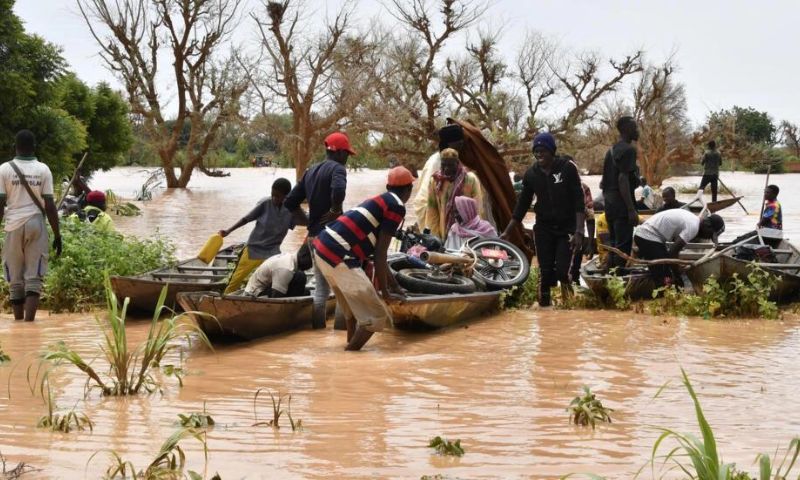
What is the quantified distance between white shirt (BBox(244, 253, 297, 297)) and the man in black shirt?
3.63m

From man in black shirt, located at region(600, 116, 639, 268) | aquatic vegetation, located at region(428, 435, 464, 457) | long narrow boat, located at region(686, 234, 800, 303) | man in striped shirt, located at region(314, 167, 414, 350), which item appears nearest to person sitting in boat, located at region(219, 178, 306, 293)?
man in striped shirt, located at region(314, 167, 414, 350)

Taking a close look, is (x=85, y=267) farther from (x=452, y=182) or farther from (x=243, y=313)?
(x=452, y=182)

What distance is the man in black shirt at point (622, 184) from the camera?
447 inches

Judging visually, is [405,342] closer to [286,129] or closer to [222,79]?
[286,129]

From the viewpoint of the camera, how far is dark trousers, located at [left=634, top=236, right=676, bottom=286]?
11.3 meters

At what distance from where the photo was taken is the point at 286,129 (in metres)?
37.0

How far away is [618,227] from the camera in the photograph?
38.3ft

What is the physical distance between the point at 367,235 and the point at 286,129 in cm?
2923

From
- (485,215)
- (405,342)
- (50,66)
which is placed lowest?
(405,342)

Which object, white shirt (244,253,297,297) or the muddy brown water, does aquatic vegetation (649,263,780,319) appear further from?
white shirt (244,253,297,297)

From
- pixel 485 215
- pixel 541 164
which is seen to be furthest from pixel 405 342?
pixel 485 215

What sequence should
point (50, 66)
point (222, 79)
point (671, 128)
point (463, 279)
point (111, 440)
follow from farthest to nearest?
point (671, 128), point (222, 79), point (50, 66), point (463, 279), point (111, 440)

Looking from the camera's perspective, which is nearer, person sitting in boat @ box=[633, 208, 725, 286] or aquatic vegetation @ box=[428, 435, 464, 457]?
aquatic vegetation @ box=[428, 435, 464, 457]

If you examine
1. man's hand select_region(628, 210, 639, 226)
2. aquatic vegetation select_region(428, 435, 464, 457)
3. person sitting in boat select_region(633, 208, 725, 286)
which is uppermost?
man's hand select_region(628, 210, 639, 226)
